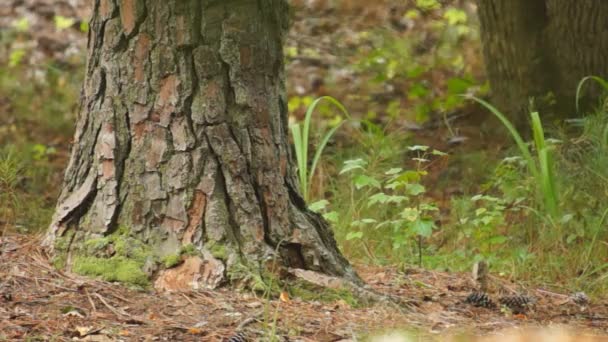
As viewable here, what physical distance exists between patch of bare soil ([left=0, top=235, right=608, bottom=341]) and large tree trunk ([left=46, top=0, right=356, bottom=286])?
0.47 feet

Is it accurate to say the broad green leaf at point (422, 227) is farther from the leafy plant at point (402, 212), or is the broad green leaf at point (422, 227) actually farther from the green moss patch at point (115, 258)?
the green moss patch at point (115, 258)

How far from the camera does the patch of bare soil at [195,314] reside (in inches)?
120

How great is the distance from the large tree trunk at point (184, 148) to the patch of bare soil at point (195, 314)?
14cm

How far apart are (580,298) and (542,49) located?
2.83 m

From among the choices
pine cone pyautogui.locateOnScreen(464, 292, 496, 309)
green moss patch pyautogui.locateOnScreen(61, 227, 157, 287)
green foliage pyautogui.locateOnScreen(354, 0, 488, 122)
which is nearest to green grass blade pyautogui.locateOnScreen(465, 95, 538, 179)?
pine cone pyautogui.locateOnScreen(464, 292, 496, 309)

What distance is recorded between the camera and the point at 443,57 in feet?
29.3

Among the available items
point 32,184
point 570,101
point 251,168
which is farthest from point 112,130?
point 570,101

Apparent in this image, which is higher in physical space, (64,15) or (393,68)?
(64,15)

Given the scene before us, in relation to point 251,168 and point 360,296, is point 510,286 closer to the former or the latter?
point 360,296

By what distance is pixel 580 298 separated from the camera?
13.4 feet

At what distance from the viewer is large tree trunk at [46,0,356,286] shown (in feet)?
11.5

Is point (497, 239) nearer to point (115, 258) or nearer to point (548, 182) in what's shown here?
point (548, 182)

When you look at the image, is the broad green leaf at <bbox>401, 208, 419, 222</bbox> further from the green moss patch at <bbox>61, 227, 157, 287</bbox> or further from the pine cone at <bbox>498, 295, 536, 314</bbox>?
the green moss patch at <bbox>61, 227, 157, 287</bbox>

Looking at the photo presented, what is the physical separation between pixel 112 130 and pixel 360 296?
1084 millimetres
